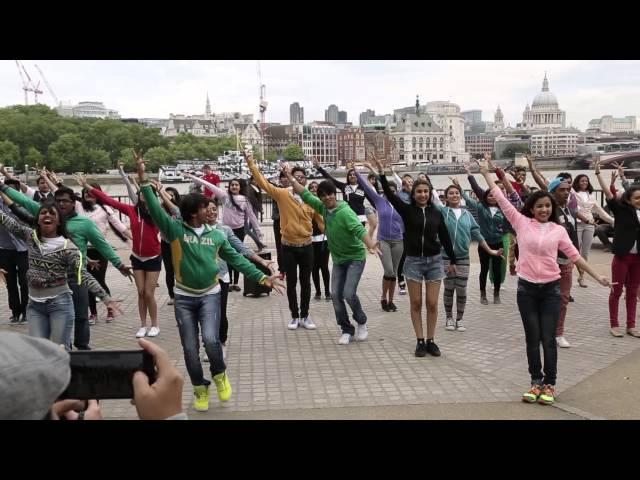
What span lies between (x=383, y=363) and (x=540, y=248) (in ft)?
7.10

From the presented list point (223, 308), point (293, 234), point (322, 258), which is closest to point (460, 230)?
point (293, 234)

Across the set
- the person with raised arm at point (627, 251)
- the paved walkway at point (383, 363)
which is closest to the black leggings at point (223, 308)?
the paved walkway at point (383, 363)

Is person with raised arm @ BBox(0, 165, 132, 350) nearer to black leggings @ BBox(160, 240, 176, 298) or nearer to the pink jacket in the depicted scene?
black leggings @ BBox(160, 240, 176, 298)

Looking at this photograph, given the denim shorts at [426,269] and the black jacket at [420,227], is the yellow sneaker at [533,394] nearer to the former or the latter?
the denim shorts at [426,269]

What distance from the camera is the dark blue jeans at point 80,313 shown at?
581 cm

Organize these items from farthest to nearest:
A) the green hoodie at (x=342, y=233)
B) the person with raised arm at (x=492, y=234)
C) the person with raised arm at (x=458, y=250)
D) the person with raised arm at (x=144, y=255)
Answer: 1. the person with raised arm at (x=492, y=234)
2. the person with raised arm at (x=458, y=250)
3. the person with raised arm at (x=144, y=255)
4. the green hoodie at (x=342, y=233)

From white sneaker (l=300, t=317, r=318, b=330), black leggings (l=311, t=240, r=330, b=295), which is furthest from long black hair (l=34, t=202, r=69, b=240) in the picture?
black leggings (l=311, t=240, r=330, b=295)

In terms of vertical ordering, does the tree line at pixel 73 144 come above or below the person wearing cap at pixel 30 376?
above

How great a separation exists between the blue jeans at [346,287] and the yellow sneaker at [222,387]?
7.05 feet

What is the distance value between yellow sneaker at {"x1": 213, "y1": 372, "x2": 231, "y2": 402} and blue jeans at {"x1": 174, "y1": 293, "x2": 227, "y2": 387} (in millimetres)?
174

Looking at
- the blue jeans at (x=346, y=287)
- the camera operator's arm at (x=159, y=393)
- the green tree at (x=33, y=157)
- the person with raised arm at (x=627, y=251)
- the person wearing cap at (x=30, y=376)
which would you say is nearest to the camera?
the person wearing cap at (x=30, y=376)

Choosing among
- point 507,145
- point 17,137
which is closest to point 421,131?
point 507,145

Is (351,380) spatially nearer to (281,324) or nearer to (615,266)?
(281,324)

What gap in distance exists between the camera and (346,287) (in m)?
7.13
